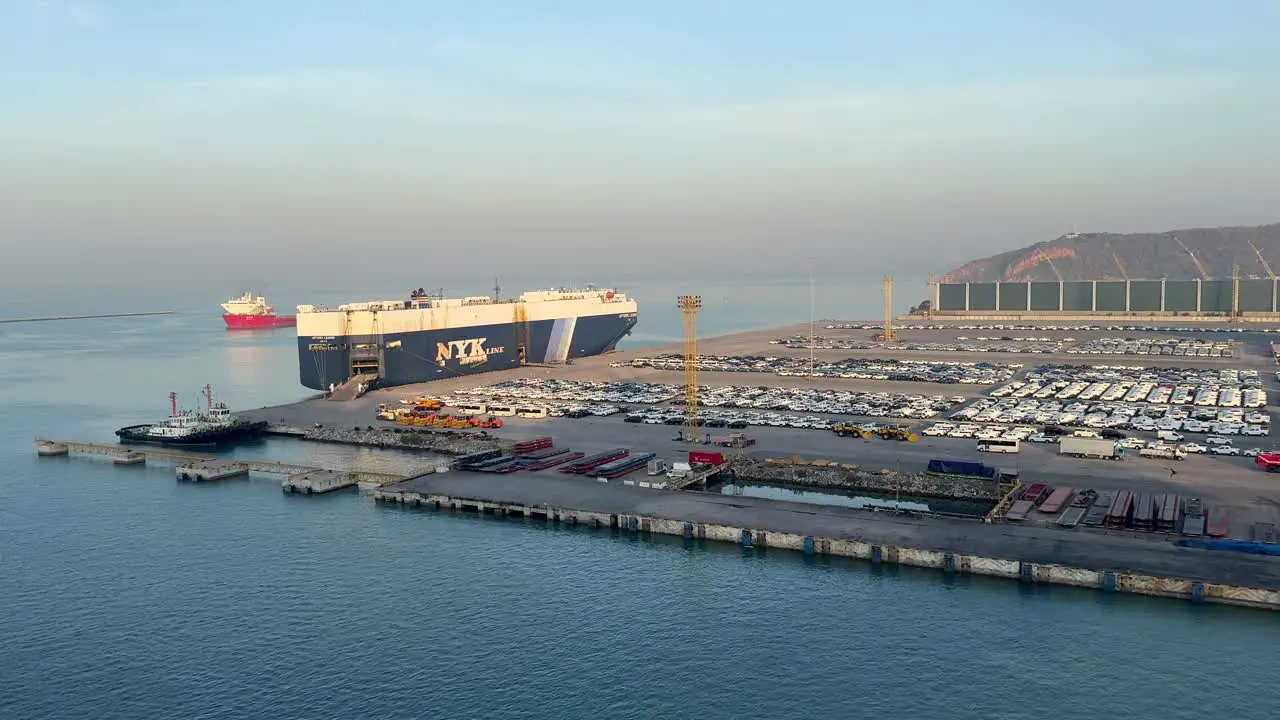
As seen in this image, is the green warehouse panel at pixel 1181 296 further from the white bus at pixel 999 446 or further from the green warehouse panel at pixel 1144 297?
the white bus at pixel 999 446

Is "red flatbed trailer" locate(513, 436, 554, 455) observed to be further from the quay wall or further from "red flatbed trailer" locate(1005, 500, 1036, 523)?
"red flatbed trailer" locate(1005, 500, 1036, 523)

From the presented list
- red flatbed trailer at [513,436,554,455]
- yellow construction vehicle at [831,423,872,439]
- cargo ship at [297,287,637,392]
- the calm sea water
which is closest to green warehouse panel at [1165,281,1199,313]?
cargo ship at [297,287,637,392]

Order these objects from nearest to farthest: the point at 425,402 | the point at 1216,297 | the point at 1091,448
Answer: the point at 1091,448
the point at 425,402
the point at 1216,297

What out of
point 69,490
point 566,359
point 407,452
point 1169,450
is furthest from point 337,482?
point 566,359

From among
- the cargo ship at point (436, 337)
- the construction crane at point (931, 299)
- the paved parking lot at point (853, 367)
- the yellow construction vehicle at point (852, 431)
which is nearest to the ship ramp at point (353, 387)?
the cargo ship at point (436, 337)

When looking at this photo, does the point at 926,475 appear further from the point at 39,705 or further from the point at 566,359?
the point at 566,359

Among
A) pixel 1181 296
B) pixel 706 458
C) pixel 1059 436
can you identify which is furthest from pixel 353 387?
pixel 1181 296

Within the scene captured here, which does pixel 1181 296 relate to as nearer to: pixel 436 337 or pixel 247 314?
pixel 436 337

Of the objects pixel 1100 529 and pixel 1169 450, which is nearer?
pixel 1100 529
